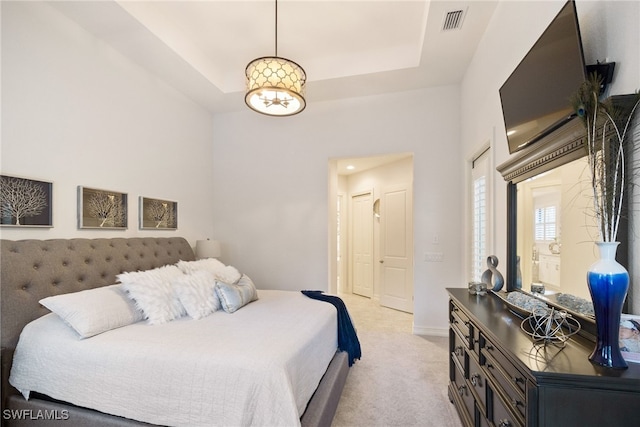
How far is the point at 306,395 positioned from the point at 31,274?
2.02 m

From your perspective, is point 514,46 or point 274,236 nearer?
point 514,46

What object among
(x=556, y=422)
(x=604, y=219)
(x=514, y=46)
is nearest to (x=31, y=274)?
(x=556, y=422)

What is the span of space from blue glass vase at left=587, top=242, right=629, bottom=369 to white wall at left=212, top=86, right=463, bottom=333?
2.88 m

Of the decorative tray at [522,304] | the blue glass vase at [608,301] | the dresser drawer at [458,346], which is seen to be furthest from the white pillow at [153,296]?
the blue glass vase at [608,301]

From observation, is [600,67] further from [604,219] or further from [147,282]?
[147,282]

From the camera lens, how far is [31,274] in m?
2.05

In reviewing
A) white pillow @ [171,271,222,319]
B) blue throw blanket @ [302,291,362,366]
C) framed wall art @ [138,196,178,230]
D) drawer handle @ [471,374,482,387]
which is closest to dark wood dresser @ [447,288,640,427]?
drawer handle @ [471,374,482,387]

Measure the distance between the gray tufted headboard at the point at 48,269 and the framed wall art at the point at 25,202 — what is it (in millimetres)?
176

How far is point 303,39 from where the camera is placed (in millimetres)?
3258

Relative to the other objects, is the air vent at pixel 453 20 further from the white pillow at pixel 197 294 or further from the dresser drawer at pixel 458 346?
the white pillow at pixel 197 294

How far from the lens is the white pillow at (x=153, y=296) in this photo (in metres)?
2.16

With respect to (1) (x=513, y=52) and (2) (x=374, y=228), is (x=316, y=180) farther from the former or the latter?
(1) (x=513, y=52)

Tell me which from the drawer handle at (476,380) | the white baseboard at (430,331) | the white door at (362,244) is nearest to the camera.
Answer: the drawer handle at (476,380)

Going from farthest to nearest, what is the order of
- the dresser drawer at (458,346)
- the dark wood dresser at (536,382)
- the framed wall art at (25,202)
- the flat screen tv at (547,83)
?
the framed wall art at (25,202)
the dresser drawer at (458,346)
the flat screen tv at (547,83)
the dark wood dresser at (536,382)
